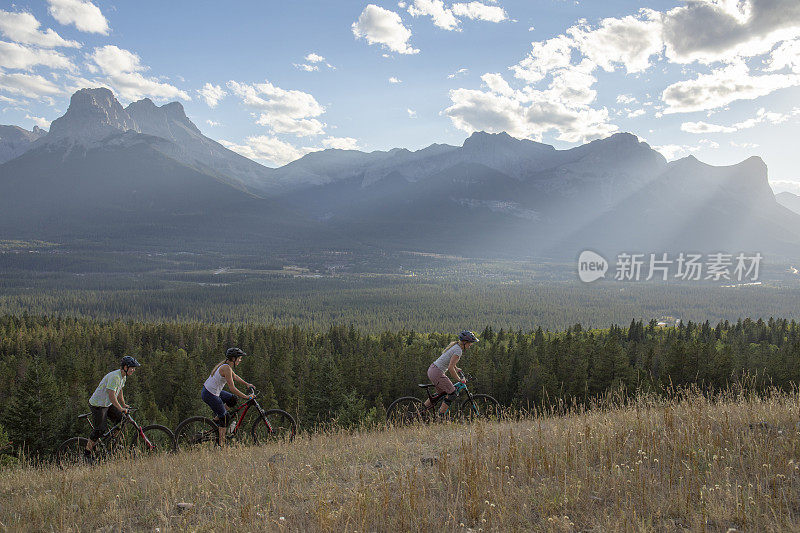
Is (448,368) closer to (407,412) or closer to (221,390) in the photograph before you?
(407,412)

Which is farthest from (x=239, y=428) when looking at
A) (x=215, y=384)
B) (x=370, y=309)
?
(x=370, y=309)

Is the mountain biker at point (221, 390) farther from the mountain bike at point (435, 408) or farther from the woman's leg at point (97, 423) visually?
the mountain bike at point (435, 408)

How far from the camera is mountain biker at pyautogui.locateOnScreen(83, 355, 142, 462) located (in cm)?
1116

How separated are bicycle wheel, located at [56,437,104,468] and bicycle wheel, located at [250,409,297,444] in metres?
3.94

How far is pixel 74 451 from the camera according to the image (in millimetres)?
11859

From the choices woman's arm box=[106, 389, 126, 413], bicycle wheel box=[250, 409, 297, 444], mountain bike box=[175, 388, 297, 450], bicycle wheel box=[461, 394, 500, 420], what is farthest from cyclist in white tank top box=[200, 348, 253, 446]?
bicycle wheel box=[461, 394, 500, 420]

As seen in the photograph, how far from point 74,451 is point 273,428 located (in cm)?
534

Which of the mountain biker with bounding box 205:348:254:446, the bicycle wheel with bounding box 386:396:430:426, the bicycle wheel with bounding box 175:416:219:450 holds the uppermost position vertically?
the mountain biker with bounding box 205:348:254:446

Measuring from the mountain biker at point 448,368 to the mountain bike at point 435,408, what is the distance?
0.18 meters

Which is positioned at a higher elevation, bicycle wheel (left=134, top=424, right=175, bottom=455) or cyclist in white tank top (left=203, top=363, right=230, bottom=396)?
cyclist in white tank top (left=203, top=363, right=230, bottom=396)

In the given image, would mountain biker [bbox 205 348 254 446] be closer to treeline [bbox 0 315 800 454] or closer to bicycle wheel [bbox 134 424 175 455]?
bicycle wheel [bbox 134 424 175 455]

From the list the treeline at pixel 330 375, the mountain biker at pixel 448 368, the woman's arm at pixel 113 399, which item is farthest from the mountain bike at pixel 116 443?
the treeline at pixel 330 375

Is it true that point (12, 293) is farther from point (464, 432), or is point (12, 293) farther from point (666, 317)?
point (666, 317)

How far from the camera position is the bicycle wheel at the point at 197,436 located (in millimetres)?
11883
